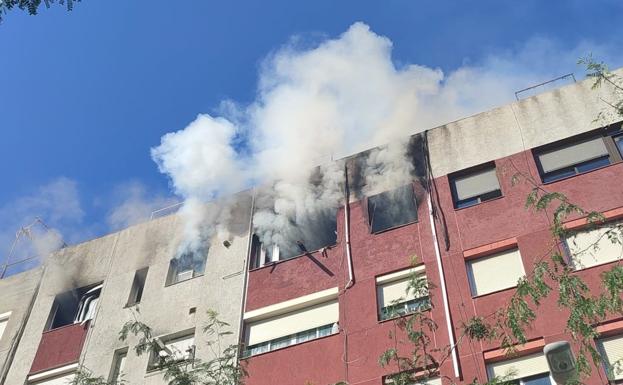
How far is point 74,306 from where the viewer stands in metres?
19.7

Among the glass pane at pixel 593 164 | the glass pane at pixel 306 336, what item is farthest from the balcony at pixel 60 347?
the glass pane at pixel 593 164

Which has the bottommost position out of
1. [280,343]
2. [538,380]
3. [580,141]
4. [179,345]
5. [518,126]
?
[538,380]

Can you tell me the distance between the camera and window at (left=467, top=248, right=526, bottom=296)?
1421 centimetres

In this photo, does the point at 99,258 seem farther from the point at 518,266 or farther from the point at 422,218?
the point at 518,266

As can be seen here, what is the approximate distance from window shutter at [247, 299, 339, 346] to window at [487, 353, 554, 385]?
3.81 m

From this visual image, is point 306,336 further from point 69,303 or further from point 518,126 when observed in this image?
point 69,303

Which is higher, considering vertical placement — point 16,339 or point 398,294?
point 16,339

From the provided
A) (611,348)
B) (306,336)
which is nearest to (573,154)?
(611,348)

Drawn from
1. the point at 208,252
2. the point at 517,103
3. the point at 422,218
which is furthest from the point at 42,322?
the point at 517,103

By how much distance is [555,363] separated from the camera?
8023mm

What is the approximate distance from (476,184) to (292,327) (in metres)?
5.30

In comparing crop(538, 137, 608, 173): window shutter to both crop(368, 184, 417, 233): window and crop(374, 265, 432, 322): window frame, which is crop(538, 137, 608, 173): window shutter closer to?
crop(368, 184, 417, 233): window

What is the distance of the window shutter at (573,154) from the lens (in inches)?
608

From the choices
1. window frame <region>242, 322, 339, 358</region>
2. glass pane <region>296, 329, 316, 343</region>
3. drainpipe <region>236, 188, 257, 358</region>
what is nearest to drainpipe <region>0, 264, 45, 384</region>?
drainpipe <region>236, 188, 257, 358</region>
